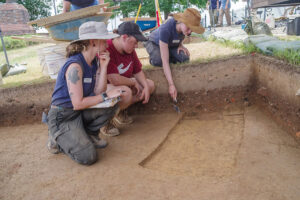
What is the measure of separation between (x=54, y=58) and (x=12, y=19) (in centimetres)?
1310

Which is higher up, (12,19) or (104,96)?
(12,19)

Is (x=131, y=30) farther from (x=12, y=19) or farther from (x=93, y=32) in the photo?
(x=12, y=19)

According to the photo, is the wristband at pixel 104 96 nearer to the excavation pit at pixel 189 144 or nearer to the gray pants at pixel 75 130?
the gray pants at pixel 75 130

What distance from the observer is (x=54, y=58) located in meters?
3.27

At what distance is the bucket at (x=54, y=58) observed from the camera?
127 inches

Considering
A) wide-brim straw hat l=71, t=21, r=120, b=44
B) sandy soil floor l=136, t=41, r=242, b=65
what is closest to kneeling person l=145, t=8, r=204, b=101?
sandy soil floor l=136, t=41, r=242, b=65

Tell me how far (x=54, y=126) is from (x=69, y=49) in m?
0.70

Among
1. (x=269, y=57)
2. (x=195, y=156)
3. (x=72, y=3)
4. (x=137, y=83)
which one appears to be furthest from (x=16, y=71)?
(x=269, y=57)

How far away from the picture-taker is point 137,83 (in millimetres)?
2738

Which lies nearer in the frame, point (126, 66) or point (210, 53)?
point (126, 66)

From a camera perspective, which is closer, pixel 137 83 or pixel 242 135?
pixel 242 135

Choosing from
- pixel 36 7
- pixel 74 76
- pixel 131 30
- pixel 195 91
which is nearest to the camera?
pixel 74 76

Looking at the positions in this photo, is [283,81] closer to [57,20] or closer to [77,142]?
[77,142]

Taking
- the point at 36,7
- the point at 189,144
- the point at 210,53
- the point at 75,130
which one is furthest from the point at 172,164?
the point at 36,7
